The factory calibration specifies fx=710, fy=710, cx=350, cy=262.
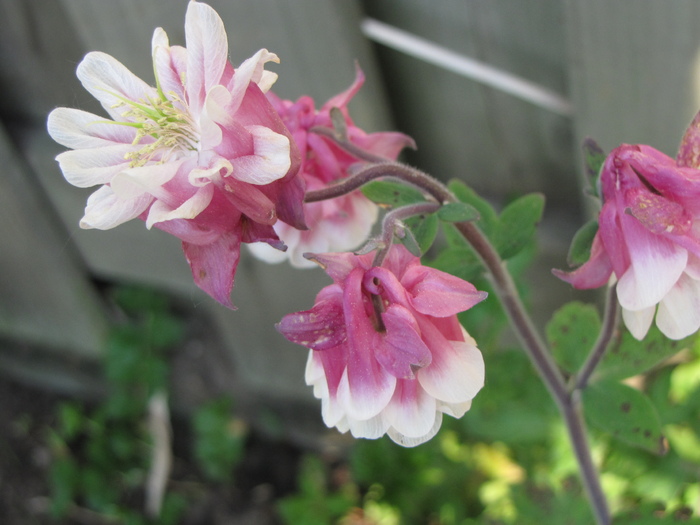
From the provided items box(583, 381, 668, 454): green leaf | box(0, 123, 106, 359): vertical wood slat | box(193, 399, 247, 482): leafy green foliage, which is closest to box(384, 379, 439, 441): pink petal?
box(583, 381, 668, 454): green leaf

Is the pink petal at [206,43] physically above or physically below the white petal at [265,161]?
above

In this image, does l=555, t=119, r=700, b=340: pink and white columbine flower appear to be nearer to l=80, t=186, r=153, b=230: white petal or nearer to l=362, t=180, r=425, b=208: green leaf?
l=362, t=180, r=425, b=208: green leaf

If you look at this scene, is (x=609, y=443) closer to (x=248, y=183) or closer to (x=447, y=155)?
(x=447, y=155)

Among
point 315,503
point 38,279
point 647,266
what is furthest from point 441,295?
point 38,279

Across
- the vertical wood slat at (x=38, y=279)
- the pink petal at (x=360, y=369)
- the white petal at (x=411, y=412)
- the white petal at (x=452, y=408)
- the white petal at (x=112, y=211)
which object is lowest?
the vertical wood slat at (x=38, y=279)

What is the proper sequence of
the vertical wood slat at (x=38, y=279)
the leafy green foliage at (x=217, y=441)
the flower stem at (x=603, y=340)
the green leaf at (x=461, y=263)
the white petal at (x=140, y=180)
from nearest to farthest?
the white petal at (x=140, y=180) < the flower stem at (x=603, y=340) < the green leaf at (x=461, y=263) < the vertical wood slat at (x=38, y=279) < the leafy green foliage at (x=217, y=441)

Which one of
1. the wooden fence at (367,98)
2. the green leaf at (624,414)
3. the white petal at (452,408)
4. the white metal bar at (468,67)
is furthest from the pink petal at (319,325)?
the white metal bar at (468,67)

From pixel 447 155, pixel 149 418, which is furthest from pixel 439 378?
pixel 149 418

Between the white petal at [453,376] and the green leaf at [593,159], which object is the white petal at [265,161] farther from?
the green leaf at [593,159]
